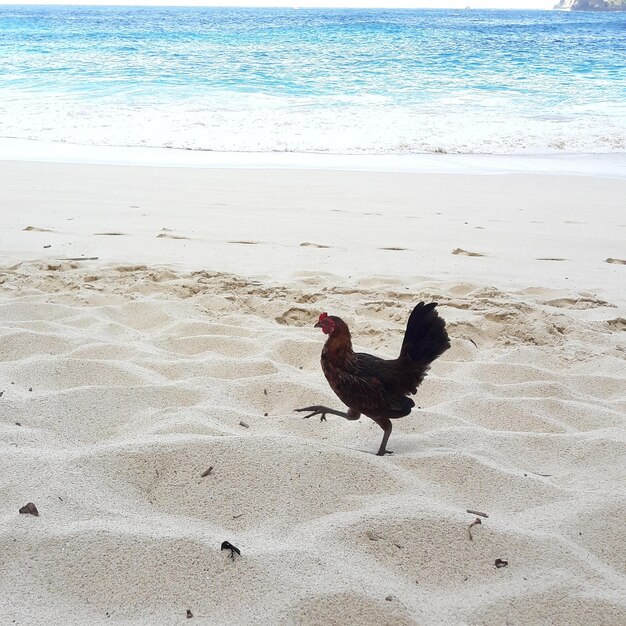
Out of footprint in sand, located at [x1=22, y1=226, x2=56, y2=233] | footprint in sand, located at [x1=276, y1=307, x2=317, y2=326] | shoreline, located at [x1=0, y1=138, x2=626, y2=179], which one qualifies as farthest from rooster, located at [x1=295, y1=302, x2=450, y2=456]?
shoreline, located at [x1=0, y1=138, x2=626, y2=179]

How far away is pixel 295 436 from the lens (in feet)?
8.41

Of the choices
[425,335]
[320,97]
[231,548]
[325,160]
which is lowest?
[325,160]

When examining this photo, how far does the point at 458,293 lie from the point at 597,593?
9.59 feet

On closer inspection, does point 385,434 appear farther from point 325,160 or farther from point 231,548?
point 325,160

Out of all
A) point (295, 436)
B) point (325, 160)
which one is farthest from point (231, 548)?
point (325, 160)

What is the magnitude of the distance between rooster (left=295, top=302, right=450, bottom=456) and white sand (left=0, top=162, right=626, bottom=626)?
0.19 meters

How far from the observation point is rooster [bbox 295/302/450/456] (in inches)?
93.7

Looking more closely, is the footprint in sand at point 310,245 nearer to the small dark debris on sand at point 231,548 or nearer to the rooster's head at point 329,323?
the rooster's head at point 329,323

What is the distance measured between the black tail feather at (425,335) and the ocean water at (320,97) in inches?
359

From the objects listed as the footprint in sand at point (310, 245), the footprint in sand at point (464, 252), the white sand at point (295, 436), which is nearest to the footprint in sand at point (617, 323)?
the white sand at point (295, 436)

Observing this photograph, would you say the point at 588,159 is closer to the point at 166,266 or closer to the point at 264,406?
the point at 166,266

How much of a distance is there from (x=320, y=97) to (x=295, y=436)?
14.3 meters

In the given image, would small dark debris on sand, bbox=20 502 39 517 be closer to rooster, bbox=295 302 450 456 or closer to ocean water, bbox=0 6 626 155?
rooster, bbox=295 302 450 456

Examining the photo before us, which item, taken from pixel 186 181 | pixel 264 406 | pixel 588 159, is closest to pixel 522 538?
pixel 264 406
